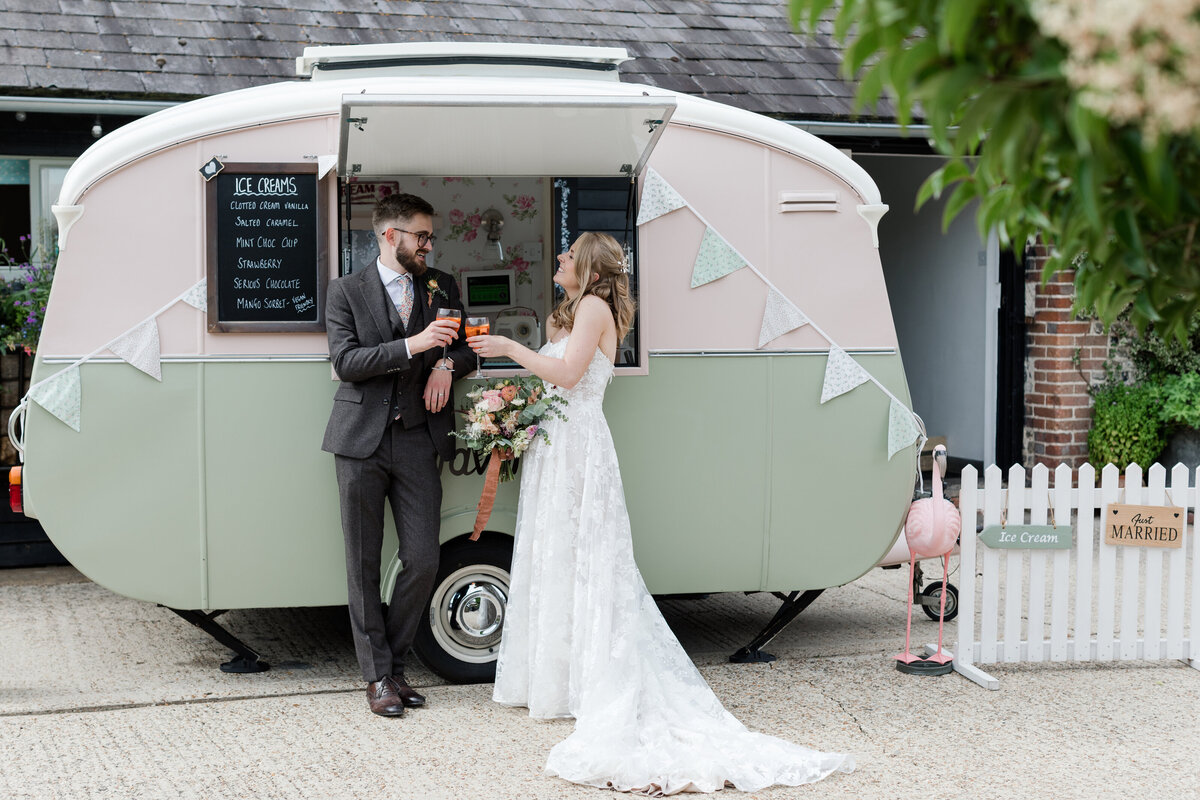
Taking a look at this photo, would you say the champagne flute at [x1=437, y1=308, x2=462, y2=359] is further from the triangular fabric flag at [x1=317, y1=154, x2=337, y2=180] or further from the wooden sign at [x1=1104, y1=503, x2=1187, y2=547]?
the wooden sign at [x1=1104, y1=503, x2=1187, y2=547]

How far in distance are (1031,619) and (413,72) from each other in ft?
12.3

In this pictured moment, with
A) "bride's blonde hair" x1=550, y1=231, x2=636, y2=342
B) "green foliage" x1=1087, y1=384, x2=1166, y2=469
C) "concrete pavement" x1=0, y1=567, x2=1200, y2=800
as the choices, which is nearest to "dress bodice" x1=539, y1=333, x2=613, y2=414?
"bride's blonde hair" x1=550, y1=231, x2=636, y2=342

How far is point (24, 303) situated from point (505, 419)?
3992 mm

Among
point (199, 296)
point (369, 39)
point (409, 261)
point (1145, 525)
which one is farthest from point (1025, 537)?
point (369, 39)

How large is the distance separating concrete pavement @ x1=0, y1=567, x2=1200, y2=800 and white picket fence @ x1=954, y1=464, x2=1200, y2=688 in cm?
11

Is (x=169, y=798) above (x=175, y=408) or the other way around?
the other way around

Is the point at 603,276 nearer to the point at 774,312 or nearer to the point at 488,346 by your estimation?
the point at 488,346

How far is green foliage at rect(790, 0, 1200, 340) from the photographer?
172 cm

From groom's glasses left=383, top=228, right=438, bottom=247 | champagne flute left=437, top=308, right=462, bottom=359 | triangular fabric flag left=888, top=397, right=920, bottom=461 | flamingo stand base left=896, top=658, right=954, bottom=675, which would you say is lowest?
flamingo stand base left=896, top=658, right=954, bottom=675

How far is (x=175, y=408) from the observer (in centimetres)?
504

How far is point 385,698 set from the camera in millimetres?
4930

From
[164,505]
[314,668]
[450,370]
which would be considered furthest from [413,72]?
[314,668]

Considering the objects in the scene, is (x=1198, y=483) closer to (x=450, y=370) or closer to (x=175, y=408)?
(x=450, y=370)

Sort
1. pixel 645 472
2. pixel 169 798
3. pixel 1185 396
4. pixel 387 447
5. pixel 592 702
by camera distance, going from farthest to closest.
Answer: pixel 1185 396, pixel 645 472, pixel 387 447, pixel 592 702, pixel 169 798
